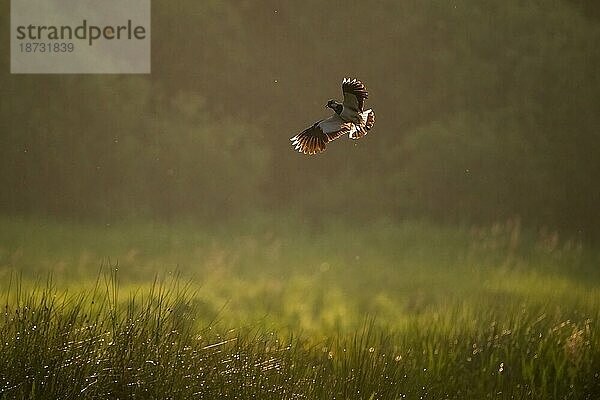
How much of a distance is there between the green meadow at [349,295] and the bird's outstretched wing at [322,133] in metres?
0.40

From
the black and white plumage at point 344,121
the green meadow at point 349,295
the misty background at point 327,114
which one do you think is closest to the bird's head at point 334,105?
the black and white plumage at point 344,121

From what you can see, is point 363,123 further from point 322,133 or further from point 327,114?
point 327,114

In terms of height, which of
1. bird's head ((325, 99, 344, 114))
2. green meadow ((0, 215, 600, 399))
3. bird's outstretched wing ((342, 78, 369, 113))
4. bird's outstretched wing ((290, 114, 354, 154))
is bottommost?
green meadow ((0, 215, 600, 399))

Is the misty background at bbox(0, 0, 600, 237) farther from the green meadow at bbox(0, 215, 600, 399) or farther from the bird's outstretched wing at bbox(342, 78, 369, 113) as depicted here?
the bird's outstretched wing at bbox(342, 78, 369, 113)

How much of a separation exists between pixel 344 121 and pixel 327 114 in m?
0.43

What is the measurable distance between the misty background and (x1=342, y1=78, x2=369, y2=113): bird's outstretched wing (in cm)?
46

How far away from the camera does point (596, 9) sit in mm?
3070

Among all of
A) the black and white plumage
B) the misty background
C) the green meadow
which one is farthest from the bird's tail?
the green meadow

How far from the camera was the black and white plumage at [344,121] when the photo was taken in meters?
2.48

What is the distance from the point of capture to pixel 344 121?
8.35 ft

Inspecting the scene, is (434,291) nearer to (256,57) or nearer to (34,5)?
(256,57)

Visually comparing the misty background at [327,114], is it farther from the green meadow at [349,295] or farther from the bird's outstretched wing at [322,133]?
the bird's outstretched wing at [322,133]

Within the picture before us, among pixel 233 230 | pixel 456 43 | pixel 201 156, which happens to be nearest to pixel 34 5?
pixel 201 156

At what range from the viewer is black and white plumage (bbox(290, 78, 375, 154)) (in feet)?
8.15
